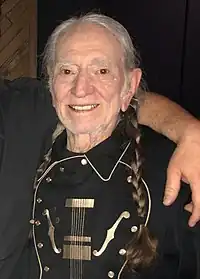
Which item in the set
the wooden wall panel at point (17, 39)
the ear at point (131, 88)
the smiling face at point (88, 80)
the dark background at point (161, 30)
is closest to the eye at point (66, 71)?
Answer: the smiling face at point (88, 80)

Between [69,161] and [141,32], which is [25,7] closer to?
[141,32]

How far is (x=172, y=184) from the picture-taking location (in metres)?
1.25

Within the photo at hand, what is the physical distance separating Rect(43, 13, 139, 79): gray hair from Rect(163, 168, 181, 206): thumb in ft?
0.90

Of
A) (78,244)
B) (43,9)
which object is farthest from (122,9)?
(78,244)

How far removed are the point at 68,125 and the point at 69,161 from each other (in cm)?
8

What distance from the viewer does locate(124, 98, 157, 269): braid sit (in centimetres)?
128

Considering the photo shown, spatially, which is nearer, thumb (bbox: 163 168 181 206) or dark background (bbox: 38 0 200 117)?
thumb (bbox: 163 168 181 206)

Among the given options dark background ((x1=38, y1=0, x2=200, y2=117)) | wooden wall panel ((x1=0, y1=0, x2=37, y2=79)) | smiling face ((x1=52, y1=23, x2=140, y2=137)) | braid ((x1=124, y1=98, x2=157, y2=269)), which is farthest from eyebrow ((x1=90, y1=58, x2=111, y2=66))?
dark background ((x1=38, y1=0, x2=200, y2=117))

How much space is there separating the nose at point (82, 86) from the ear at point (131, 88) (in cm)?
9

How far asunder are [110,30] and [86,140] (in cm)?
25

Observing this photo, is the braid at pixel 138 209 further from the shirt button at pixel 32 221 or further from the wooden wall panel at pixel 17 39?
the wooden wall panel at pixel 17 39

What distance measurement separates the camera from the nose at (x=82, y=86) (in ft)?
4.31

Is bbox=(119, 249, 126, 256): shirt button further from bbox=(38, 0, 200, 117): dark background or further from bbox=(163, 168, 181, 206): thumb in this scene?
bbox=(38, 0, 200, 117): dark background

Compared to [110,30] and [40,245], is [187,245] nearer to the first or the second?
[40,245]
